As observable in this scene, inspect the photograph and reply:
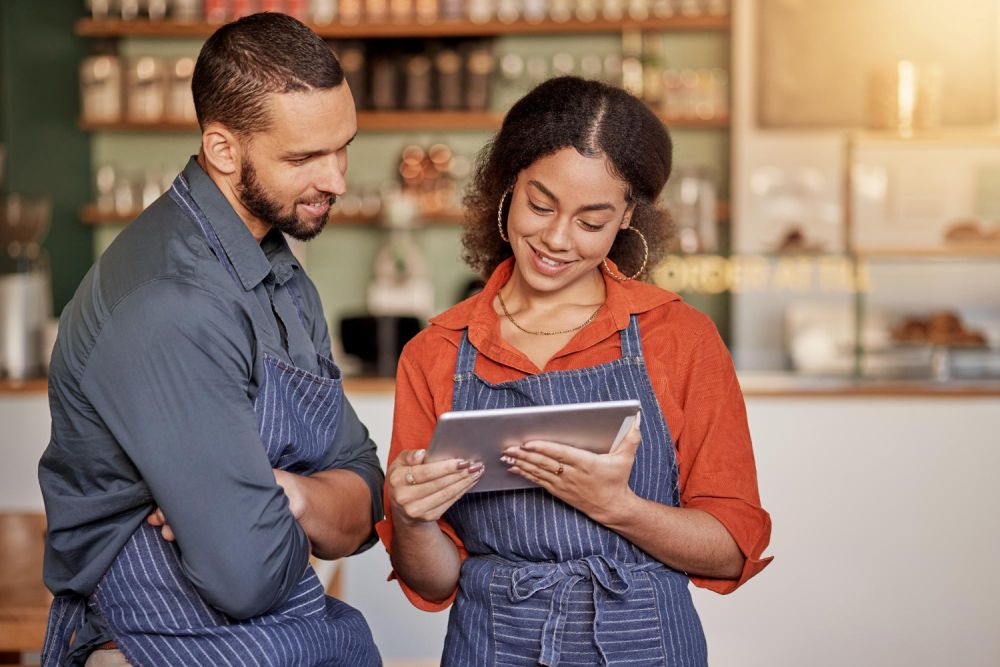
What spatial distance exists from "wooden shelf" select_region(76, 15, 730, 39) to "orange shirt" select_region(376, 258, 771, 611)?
3716 millimetres

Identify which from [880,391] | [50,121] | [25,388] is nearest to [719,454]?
[880,391]

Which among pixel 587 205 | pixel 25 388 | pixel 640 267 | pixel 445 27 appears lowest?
pixel 25 388

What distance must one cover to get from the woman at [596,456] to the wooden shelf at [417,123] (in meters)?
3.64

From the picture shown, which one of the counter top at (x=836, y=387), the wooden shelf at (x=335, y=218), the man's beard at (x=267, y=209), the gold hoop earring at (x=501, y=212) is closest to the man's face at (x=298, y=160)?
the man's beard at (x=267, y=209)

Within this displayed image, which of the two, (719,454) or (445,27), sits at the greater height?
(445,27)

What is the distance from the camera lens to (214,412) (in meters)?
1.34

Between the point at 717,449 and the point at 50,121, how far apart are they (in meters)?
4.28

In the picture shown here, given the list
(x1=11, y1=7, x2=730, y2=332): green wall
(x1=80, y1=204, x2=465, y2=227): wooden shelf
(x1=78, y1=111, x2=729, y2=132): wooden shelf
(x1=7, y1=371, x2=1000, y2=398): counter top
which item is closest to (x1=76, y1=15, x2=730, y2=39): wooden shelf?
(x1=11, y1=7, x2=730, y2=332): green wall

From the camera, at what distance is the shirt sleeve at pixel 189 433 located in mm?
1321

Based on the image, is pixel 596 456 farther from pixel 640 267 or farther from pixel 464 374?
pixel 640 267

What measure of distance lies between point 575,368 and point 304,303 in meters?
0.40

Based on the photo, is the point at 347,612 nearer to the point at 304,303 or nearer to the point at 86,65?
the point at 304,303

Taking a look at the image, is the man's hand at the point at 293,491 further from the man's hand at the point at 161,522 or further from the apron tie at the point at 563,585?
the apron tie at the point at 563,585

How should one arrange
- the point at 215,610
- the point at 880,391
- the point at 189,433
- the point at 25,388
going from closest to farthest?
the point at 189,433 → the point at 215,610 → the point at 880,391 → the point at 25,388
